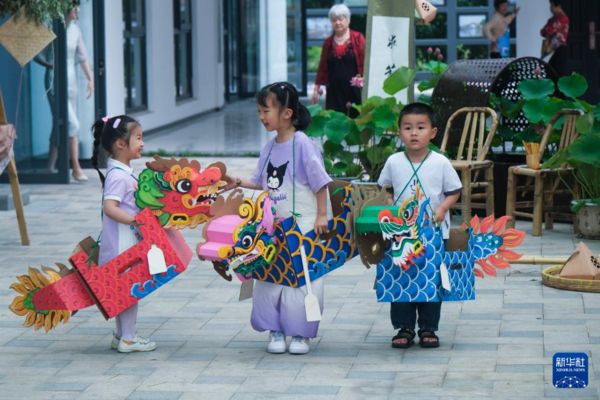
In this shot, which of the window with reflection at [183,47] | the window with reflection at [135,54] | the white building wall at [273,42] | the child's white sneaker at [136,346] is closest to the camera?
the child's white sneaker at [136,346]

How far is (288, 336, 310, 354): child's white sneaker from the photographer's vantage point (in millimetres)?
6270

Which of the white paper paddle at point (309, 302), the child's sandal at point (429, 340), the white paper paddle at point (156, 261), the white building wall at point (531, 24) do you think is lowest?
the child's sandal at point (429, 340)

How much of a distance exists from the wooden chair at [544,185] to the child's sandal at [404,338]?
3.56 m

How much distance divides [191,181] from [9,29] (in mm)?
4557

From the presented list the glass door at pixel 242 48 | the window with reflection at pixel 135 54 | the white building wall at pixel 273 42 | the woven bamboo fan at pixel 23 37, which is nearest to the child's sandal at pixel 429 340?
the woven bamboo fan at pixel 23 37

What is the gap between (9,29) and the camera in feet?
33.6

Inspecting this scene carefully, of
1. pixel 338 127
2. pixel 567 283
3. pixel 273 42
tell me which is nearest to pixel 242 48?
pixel 273 42

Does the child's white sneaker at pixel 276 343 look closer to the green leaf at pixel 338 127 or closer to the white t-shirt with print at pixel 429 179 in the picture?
the white t-shirt with print at pixel 429 179

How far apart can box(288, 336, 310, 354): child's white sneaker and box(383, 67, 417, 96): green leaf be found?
4.57 m

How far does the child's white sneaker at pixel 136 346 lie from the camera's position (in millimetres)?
6367

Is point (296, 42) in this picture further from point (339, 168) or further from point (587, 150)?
point (587, 150)

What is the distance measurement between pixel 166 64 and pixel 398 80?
10.0m

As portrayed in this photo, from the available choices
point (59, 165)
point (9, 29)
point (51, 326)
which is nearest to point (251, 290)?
point (51, 326)

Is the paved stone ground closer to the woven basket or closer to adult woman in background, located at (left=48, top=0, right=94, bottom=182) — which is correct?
the woven basket
